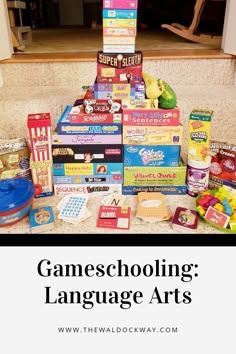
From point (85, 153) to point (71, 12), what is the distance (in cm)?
579

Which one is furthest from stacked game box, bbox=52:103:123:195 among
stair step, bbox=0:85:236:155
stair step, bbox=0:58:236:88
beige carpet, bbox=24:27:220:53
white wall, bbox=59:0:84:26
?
white wall, bbox=59:0:84:26

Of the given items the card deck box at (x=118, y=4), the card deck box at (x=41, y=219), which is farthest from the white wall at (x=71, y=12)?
the card deck box at (x=41, y=219)

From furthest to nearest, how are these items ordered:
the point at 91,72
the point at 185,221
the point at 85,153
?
the point at 91,72 → the point at 85,153 → the point at 185,221

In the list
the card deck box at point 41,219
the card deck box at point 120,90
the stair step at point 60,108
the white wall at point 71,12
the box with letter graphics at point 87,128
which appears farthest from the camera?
the white wall at point 71,12

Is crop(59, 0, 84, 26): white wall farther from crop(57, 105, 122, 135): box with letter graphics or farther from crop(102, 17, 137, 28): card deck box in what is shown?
crop(57, 105, 122, 135): box with letter graphics

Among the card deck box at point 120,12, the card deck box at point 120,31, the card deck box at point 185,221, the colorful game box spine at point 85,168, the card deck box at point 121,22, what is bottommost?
the card deck box at point 185,221

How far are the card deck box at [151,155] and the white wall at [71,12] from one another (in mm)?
5696

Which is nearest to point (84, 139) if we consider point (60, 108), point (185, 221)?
point (185, 221)

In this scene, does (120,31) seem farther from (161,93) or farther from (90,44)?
(90,44)

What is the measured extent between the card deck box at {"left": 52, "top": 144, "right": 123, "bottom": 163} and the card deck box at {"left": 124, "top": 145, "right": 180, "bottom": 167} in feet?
0.09

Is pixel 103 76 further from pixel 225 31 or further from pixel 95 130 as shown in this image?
pixel 225 31

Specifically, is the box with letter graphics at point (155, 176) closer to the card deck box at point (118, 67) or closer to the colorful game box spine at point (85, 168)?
the colorful game box spine at point (85, 168)

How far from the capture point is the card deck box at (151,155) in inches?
39.0

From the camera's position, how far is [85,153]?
988 mm
